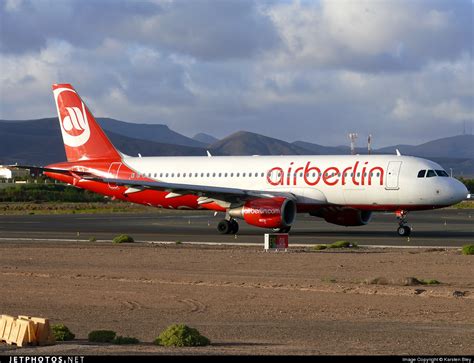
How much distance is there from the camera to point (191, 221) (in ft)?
198

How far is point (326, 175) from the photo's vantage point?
4475 centimetres

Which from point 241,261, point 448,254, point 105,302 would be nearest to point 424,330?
point 105,302

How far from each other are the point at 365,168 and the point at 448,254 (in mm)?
11759

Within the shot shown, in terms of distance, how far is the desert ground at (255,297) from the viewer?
50.4 ft

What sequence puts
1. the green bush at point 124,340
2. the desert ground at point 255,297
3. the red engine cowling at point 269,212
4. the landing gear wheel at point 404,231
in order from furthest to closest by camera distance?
the landing gear wheel at point 404,231 < the red engine cowling at point 269,212 < the desert ground at point 255,297 < the green bush at point 124,340

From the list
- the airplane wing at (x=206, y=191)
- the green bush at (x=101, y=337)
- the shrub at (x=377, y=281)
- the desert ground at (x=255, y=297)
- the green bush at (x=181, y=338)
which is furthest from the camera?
the airplane wing at (x=206, y=191)

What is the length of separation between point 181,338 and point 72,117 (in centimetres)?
4038

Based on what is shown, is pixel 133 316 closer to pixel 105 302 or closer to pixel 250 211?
pixel 105 302

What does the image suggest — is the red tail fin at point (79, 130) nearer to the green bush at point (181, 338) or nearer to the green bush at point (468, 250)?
the green bush at point (468, 250)

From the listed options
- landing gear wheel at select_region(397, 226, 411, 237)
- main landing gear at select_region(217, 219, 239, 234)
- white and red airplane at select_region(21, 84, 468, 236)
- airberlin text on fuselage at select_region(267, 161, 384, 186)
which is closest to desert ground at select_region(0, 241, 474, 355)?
landing gear wheel at select_region(397, 226, 411, 237)

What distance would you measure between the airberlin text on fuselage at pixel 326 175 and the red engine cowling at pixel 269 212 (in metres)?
1.67

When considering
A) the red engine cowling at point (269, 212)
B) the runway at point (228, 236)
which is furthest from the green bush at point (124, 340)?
the red engine cowling at point (269, 212)

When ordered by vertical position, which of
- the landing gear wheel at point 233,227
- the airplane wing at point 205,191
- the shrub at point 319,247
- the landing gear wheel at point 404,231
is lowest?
the shrub at point 319,247

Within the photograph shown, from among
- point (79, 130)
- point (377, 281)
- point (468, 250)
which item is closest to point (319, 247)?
point (468, 250)
